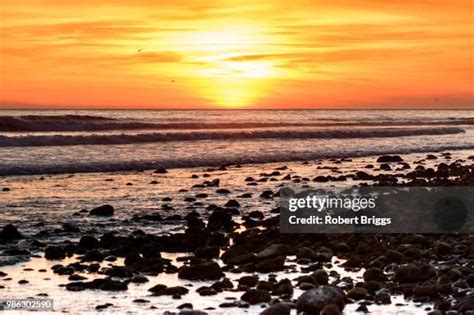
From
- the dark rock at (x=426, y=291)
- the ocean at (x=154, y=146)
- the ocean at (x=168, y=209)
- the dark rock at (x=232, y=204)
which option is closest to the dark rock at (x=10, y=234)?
the ocean at (x=168, y=209)

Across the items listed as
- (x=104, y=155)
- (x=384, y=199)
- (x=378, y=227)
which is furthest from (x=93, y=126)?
(x=378, y=227)

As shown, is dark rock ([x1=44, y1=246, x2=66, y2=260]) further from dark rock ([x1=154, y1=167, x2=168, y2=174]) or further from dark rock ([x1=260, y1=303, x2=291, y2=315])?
dark rock ([x1=154, y1=167, x2=168, y2=174])

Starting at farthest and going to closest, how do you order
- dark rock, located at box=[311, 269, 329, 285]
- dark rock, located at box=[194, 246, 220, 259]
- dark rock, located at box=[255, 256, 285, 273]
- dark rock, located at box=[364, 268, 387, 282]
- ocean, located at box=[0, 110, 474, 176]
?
1. ocean, located at box=[0, 110, 474, 176]
2. dark rock, located at box=[194, 246, 220, 259]
3. dark rock, located at box=[255, 256, 285, 273]
4. dark rock, located at box=[364, 268, 387, 282]
5. dark rock, located at box=[311, 269, 329, 285]

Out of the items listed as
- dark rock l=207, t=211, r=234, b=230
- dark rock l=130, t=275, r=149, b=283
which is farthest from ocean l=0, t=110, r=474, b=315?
dark rock l=207, t=211, r=234, b=230

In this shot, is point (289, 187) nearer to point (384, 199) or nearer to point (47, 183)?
point (384, 199)

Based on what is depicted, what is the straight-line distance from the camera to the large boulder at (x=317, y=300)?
32.0 feet

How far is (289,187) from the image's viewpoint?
25.2 meters

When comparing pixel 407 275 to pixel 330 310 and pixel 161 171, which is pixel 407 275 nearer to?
pixel 330 310

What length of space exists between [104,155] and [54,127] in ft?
62.6

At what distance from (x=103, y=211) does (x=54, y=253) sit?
5318mm

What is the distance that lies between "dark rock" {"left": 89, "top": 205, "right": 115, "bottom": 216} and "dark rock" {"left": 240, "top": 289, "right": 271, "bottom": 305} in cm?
900

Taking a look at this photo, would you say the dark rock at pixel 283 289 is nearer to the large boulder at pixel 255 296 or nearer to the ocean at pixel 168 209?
the ocean at pixel 168 209

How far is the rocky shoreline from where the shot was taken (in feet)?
33.9

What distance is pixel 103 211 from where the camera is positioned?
61.9 feet
